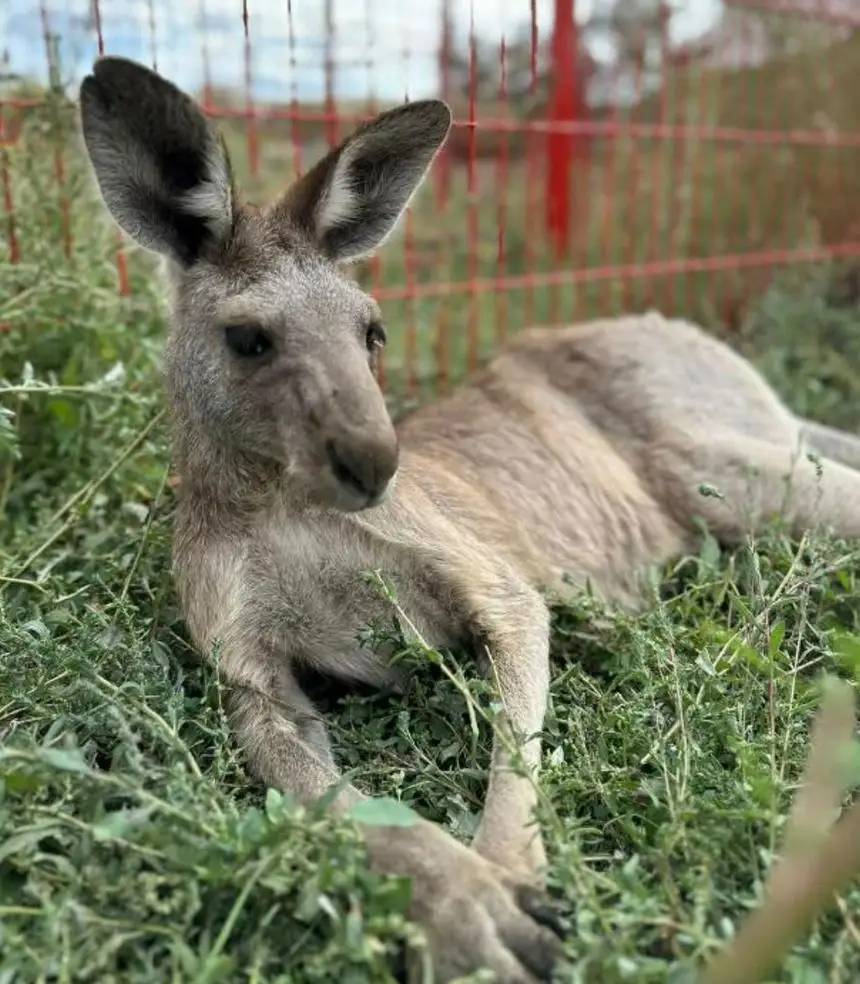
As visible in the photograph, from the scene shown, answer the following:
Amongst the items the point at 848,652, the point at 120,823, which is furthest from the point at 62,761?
the point at 848,652

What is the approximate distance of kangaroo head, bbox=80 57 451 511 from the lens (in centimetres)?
197

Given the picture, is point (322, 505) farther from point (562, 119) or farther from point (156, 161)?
point (562, 119)

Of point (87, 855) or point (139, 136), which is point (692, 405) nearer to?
point (139, 136)

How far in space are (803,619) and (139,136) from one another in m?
1.82

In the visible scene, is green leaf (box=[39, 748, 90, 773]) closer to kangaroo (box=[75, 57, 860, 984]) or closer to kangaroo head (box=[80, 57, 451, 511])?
kangaroo (box=[75, 57, 860, 984])

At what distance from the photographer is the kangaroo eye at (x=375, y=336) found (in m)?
2.26

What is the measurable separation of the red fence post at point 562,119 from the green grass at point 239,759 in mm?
2453

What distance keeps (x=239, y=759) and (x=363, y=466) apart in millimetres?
656

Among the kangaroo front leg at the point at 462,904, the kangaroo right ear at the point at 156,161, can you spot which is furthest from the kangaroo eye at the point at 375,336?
the kangaroo front leg at the point at 462,904

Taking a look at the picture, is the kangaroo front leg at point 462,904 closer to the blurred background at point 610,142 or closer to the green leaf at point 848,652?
the green leaf at point 848,652

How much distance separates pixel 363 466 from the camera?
74.5 inches

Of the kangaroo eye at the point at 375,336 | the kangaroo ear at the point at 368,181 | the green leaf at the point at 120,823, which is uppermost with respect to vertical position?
the kangaroo ear at the point at 368,181

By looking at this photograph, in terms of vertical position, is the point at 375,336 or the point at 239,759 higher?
the point at 375,336

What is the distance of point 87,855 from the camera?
1.66 metres
